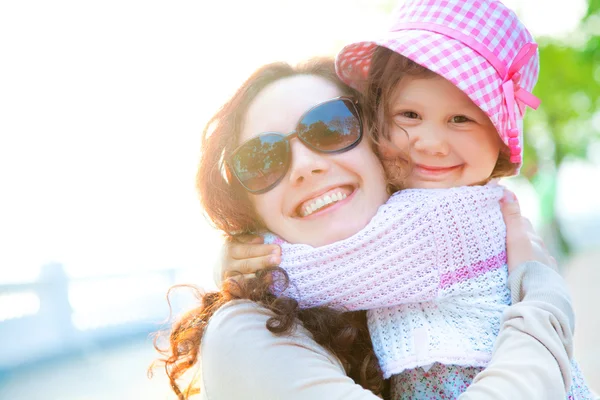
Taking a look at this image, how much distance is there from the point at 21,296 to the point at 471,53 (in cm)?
934


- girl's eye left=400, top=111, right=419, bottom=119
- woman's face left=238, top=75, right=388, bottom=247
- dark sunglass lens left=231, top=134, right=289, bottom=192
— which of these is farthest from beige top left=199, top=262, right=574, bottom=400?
girl's eye left=400, top=111, right=419, bottom=119

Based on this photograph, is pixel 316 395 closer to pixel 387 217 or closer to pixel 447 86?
pixel 387 217

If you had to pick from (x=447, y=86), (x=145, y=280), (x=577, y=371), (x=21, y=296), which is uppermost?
(x=447, y=86)

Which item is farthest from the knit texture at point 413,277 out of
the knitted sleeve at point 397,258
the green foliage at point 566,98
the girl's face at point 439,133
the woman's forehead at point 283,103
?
the green foliage at point 566,98

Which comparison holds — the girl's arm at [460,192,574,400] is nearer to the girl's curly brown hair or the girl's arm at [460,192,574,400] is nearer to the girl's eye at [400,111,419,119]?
the girl's curly brown hair

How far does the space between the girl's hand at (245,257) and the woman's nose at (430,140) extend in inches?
25.8

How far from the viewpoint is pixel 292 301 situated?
6.70 feet

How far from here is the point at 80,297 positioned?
10438mm

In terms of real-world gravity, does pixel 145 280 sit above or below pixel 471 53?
below

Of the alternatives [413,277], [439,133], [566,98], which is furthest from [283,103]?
[566,98]

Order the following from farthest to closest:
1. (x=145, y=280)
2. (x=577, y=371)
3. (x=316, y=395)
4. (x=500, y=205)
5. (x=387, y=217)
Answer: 1. (x=145, y=280)
2. (x=500, y=205)
3. (x=577, y=371)
4. (x=387, y=217)
5. (x=316, y=395)

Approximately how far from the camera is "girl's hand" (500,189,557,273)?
7.29ft

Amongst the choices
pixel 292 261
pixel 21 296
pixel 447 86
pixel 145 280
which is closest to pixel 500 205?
pixel 447 86

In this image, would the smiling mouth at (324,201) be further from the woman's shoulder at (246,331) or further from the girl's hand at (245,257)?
the woman's shoulder at (246,331)
